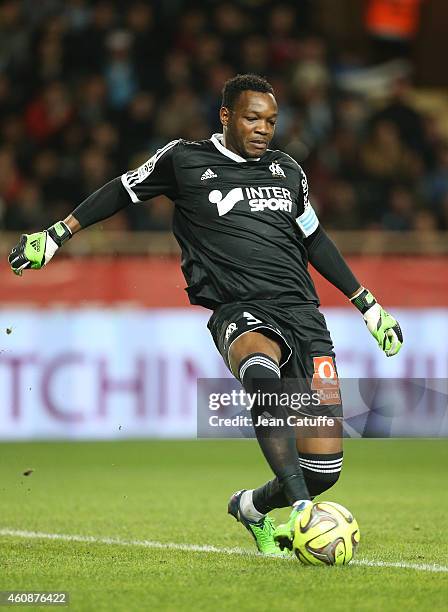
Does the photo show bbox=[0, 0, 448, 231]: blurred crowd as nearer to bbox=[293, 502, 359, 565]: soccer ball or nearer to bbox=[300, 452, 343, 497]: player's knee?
bbox=[300, 452, 343, 497]: player's knee

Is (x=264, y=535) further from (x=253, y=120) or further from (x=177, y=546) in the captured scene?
(x=253, y=120)

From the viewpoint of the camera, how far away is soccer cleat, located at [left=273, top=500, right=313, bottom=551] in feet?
19.0

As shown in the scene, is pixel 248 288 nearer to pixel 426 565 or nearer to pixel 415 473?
pixel 426 565

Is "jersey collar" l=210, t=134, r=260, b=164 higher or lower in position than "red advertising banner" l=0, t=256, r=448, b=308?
higher

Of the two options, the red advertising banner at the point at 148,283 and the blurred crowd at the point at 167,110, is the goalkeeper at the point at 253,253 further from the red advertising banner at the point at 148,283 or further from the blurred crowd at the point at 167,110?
the blurred crowd at the point at 167,110

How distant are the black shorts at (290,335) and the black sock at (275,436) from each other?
0.30 metres

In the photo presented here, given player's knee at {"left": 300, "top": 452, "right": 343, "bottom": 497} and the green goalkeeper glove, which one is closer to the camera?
player's knee at {"left": 300, "top": 452, "right": 343, "bottom": 497}

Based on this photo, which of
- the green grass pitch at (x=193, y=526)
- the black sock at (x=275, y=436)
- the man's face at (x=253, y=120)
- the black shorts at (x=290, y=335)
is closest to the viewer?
the green grass pitch at (x=193, y=526)

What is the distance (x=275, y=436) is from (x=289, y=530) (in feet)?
1.37

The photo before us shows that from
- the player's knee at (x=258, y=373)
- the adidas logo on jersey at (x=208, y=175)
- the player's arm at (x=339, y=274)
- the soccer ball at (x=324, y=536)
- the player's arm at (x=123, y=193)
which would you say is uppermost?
the adidas logo on jersey at (x=208, y=175)

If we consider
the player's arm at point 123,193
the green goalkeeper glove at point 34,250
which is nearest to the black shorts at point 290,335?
the player's arm at point 123,193

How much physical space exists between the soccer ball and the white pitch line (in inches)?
8.2

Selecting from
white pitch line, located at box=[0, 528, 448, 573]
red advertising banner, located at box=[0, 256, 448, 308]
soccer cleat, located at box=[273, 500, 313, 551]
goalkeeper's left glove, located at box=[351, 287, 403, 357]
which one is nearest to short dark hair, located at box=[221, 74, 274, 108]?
goalkeeper's left glove, located at box=[351, 287, 403, 357]

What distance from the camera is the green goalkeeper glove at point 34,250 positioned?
6504mm
